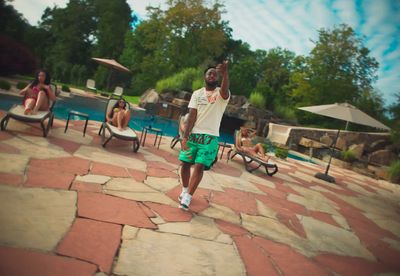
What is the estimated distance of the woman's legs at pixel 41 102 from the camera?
5.49 m

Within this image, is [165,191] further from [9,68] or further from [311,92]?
[311,92]

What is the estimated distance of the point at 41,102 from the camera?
564cm

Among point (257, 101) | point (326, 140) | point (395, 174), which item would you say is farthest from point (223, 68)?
point (257, 101)

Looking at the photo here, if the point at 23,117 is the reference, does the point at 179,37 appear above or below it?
above

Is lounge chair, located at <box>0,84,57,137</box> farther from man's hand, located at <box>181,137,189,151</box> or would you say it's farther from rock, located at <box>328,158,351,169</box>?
rock, located at <box>328,158,351,169</box>

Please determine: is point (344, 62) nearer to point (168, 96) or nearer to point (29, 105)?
point (168, 96)

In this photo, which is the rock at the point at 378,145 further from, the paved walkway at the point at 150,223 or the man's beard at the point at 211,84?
the man's beard at the point at 211,84

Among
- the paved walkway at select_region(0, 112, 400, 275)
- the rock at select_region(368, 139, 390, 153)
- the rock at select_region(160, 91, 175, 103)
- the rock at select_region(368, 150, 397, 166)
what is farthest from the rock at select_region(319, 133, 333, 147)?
the paved walkway at select_region(0, 112, 400, 275)

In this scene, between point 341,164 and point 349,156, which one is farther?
point 341,164

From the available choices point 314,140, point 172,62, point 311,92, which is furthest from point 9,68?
point 311,92

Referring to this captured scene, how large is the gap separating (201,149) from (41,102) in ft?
13.4

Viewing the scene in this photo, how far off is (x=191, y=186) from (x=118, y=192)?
86 centimetres

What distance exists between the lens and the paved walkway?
2.02 meters

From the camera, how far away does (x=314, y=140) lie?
1631 cm
